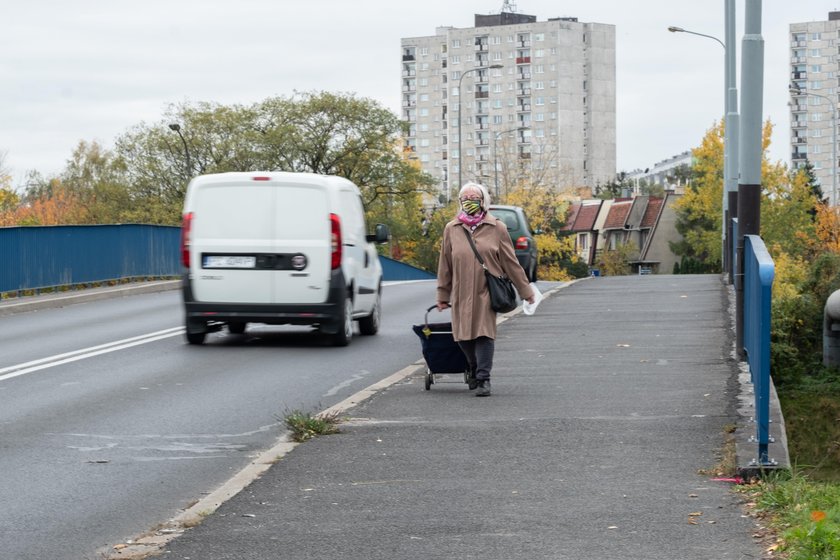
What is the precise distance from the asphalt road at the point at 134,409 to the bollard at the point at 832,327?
21.7 feet

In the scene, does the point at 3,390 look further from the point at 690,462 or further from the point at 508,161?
the point at 508,161

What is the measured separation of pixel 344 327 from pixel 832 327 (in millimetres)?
9021

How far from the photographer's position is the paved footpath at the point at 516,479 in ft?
19.4

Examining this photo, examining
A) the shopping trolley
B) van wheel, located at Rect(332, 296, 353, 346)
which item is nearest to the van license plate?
van wheel, located at Rect(332, 296, 353, 346)

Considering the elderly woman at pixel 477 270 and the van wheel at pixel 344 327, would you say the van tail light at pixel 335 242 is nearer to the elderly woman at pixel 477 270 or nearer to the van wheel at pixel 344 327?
the van wheel at pixel 344 327

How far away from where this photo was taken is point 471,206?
445 inches

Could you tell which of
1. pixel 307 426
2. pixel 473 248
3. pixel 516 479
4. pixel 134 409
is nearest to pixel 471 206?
pixel 473 248

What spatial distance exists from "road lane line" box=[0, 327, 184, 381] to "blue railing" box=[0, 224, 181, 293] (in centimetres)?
705

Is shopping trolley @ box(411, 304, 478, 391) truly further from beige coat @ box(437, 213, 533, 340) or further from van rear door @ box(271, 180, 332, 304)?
van rear door @ box(271, 180, 332, 304)

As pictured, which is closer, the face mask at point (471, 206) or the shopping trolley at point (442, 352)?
the face mask at point (471, 206)

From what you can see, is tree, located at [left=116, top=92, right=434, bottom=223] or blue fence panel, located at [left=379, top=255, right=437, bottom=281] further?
tree, located at [left=116, top=92, right=434, bottom=223]

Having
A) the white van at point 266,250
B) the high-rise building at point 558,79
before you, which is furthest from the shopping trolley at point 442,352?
the high-rise building at point 558,79

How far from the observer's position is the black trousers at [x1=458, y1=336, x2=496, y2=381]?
11.4 m

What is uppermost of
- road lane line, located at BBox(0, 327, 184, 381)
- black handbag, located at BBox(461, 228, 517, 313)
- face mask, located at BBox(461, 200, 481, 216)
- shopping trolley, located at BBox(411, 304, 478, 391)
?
face mask, located at BBox(461, 200, 481, 216)
